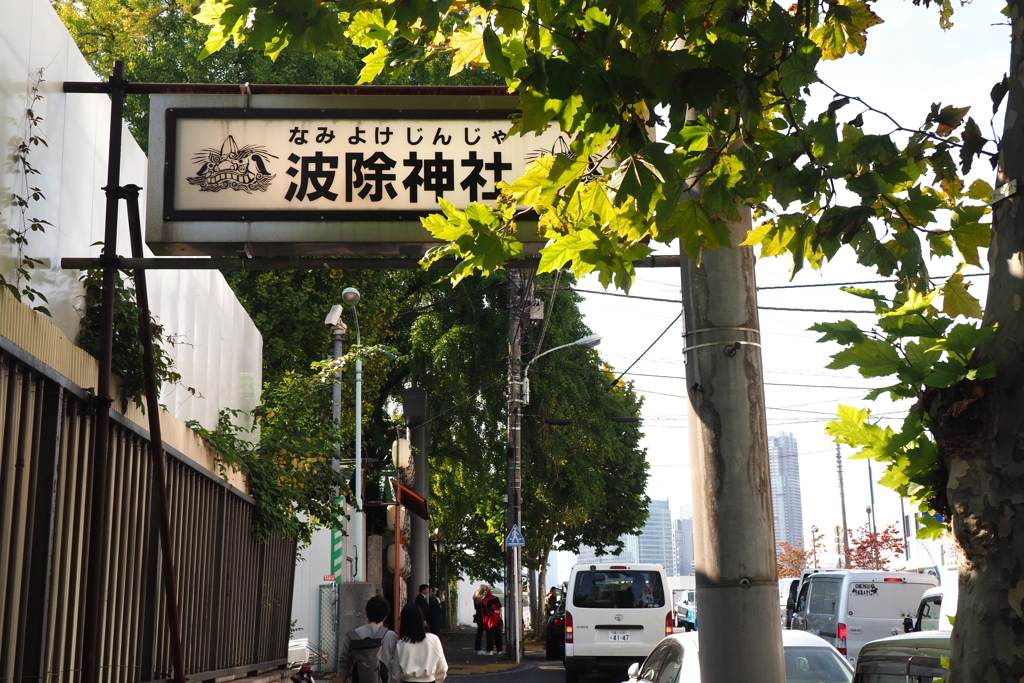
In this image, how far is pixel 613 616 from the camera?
744 inches

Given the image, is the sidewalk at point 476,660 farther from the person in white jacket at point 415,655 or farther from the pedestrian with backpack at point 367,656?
the person in white jacket at point 415,655

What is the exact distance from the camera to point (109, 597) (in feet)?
23.4

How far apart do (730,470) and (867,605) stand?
18176 mm

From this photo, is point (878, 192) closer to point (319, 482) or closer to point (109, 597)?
point (109, 597)

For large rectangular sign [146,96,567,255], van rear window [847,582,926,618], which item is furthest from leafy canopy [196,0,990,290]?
van rear window [847,582,926,618]

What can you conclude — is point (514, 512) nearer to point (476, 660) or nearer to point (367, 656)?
point (476, 660)

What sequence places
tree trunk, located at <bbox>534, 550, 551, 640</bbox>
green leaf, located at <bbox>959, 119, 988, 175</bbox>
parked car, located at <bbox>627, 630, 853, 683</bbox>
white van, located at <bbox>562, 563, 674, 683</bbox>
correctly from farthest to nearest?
tree trunk, located at <bbox>534, 550, 551, 640</bbox> → white van, located at <bbox>562, 563, 674, 683</bbox> → parked car, located at <bbox>627, 630, 853, 683</bbox> → green leaf, located at <bbox>959, 119, 988, 175</bbox>

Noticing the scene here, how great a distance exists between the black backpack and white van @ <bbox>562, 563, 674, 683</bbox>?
10843 millimetres

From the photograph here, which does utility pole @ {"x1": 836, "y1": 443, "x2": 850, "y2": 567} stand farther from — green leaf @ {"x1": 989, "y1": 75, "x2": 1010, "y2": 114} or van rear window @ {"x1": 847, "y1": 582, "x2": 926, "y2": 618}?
green leaf @ {"x1": 989, "y1": 75, "x2": 1010, "y2": 114}

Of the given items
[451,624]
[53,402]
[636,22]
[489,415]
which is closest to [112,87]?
[53,402]

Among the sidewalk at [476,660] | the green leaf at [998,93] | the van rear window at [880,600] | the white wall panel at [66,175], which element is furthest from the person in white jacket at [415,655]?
the van rear window at [880,600]

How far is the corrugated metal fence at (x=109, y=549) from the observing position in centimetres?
563

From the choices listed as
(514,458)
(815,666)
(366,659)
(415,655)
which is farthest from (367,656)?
(514,458)

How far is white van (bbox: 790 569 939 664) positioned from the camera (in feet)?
65.2
